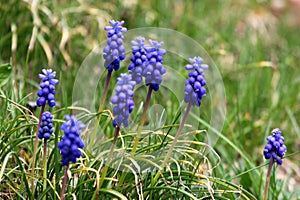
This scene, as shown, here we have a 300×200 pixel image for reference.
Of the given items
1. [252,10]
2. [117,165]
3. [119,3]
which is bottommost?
[117,165]

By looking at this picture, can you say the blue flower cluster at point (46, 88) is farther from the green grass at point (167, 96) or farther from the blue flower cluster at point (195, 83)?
the blue flower cluster at point (195, 83)

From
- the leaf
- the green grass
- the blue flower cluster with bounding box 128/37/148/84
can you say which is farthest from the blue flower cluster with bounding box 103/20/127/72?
the leaf

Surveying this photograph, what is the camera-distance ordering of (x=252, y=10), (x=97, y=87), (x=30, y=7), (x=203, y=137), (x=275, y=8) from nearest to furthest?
(x=203, y=137), (x=97, y=87), (x=30, y=7), (x=252, y=10), (x=275, y=8)

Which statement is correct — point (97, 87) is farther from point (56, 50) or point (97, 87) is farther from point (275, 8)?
point (275, 8)

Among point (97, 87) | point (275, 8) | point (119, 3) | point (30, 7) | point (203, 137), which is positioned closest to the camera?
point (203, 137)

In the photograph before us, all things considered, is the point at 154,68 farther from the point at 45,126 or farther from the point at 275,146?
the point at 275,146

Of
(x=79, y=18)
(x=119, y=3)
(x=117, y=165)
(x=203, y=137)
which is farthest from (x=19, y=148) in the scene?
(x=119, y=3)

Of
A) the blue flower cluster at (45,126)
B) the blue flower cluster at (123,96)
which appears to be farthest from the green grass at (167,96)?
the blue flower cluster at (123,96)

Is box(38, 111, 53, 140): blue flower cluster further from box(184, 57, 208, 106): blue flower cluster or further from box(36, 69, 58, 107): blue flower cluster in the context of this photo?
box(184, 57, 208, 106): blue flower cluster
